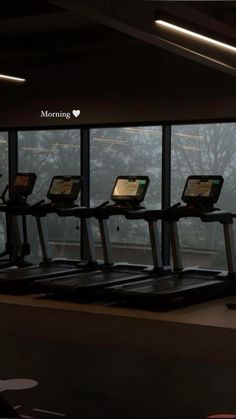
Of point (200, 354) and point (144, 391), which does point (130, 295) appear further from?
point (144, 391)

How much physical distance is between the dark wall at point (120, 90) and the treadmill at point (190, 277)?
178 centimetres

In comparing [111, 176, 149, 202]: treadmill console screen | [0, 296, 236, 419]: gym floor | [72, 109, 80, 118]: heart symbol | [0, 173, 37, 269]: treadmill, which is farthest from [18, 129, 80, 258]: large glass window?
[0, 296, 236, 419]: gym floor

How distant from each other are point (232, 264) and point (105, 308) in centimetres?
156

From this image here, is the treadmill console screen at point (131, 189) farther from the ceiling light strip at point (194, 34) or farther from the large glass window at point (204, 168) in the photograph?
the ceiling light strip at point (194, 34)

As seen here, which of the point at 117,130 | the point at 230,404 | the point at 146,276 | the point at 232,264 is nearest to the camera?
the point at 230,404

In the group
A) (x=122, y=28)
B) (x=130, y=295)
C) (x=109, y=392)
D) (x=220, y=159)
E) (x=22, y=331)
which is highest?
(x=122, y=28)

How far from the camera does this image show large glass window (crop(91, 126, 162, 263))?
935cm

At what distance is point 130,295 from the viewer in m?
5.97

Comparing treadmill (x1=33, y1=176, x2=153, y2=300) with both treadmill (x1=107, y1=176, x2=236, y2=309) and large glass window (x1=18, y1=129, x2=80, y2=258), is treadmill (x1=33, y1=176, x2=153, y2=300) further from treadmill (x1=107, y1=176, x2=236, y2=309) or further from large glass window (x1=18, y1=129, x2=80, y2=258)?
large glass window (x1=18, y1=129, x2=80, y2=258)

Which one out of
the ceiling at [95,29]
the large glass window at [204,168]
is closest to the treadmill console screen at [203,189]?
the ceiling at [95,29]

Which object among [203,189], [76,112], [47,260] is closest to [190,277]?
[203,189]

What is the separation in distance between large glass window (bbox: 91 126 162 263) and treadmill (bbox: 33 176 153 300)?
182 cm

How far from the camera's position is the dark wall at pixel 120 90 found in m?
8.27

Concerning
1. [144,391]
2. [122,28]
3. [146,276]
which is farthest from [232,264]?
[144,391]
